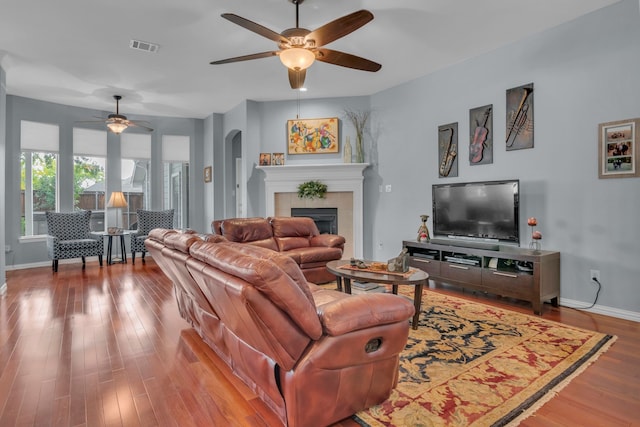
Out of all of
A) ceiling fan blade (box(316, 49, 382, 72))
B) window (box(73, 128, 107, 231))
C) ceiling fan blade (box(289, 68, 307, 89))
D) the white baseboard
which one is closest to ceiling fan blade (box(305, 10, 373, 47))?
ceiling fan blade (box(316, 49, 382, 72))

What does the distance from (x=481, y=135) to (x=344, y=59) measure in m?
2.25

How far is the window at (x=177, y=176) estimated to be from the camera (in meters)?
7.93

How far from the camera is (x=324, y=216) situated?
6.44m

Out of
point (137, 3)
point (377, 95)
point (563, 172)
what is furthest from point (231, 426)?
point (377, 95)

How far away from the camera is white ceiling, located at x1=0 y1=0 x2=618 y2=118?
11.3 ft

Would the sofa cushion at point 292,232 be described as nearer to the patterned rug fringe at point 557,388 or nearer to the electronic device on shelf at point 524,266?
the electronic device on shelf at point 524,266

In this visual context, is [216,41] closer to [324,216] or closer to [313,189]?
[313,189]

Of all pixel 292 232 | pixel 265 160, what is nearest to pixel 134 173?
pixel 265 160

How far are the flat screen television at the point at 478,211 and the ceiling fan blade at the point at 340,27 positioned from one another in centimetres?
252

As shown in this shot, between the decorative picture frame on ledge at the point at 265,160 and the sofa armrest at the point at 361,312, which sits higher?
the decorative picture frame on ledge at the point at 265,160

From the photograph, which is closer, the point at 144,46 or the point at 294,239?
the point at 144,46

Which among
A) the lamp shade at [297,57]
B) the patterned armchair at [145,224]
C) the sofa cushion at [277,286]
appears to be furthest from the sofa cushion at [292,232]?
the sofa cushion at [277,286]

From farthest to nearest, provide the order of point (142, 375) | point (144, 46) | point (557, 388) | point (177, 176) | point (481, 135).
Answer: point (177, 176)
point (481, 135)
point (144, 46)
point (142, 375)
point (557, 388)

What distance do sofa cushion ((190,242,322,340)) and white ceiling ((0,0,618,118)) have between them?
9.29ft
